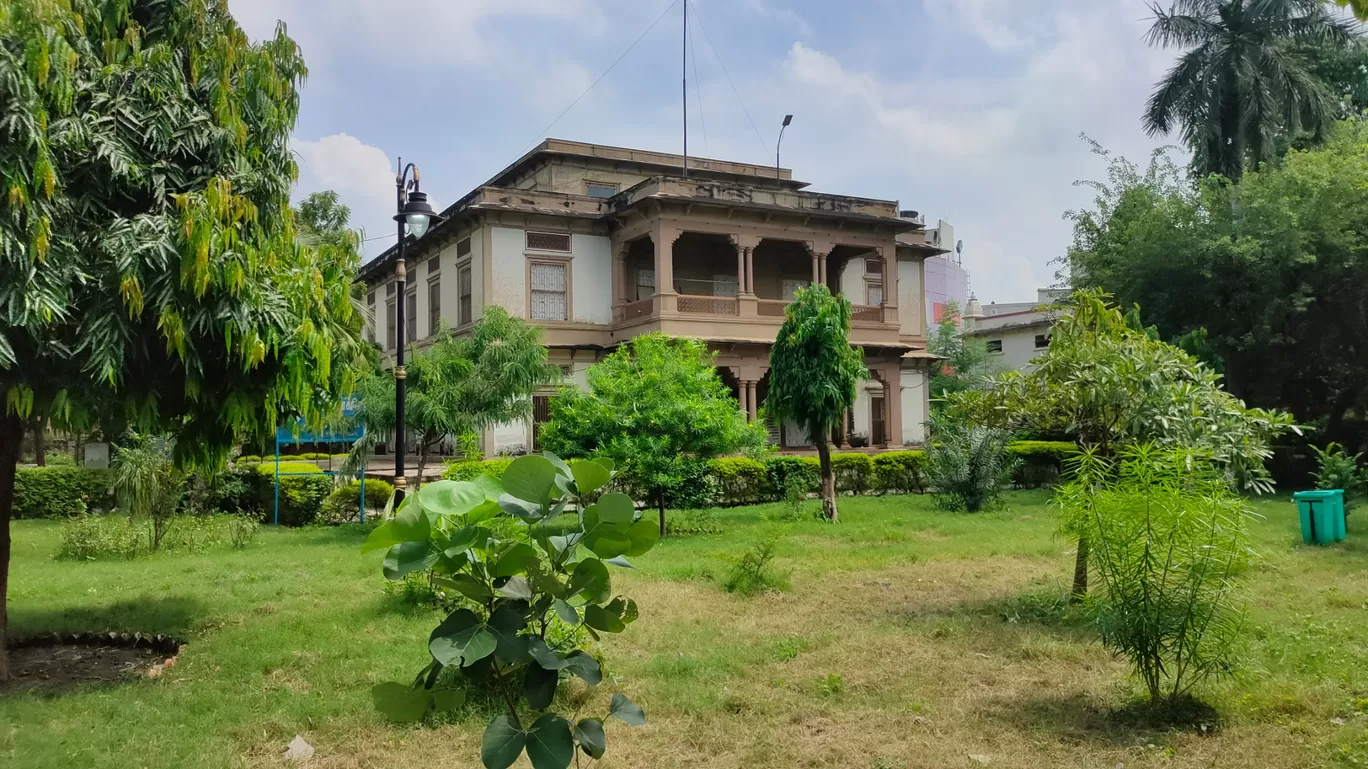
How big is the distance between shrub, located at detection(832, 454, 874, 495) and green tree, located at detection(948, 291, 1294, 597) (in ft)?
34.3

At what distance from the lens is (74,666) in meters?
6.16

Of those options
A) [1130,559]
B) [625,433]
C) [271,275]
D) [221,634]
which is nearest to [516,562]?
[1130,559]

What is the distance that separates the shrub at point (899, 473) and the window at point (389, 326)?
52.0ft

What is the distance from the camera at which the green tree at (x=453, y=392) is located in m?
13.4

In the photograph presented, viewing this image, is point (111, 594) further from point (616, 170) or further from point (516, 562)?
point (616, 170)

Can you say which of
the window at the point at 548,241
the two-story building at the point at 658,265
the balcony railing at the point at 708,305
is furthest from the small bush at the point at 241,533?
the balcony railing at the point at 708,305

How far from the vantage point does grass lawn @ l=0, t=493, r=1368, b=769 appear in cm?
431

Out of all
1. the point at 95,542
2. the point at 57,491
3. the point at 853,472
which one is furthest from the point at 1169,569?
the point at 57,491

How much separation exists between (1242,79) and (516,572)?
2787cm

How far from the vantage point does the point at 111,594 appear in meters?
8.40

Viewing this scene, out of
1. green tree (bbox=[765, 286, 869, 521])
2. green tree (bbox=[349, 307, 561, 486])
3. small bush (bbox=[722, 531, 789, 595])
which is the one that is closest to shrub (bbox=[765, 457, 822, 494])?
green tree (bbox=[765, 286, 869, 521])

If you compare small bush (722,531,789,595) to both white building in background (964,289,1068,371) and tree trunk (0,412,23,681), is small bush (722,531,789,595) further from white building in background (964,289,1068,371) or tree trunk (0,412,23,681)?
white building in background (964,289,1068,371)

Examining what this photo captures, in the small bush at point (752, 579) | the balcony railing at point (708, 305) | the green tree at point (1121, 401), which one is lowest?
the small bush at point (752, 579)

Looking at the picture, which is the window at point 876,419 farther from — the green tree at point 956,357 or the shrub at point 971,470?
the green tree at point 956,357
